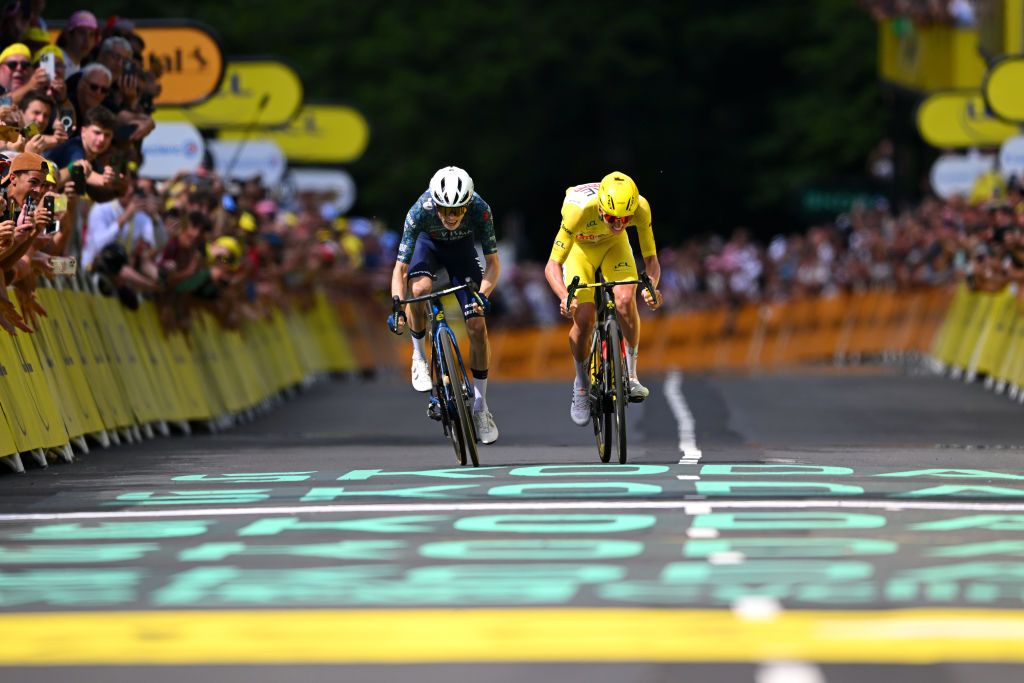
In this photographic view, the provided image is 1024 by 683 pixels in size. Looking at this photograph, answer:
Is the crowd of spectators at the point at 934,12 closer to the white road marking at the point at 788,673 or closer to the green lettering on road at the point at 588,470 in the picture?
the green lettering on road at the point at 588,470

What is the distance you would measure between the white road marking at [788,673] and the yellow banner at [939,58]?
3927 cm

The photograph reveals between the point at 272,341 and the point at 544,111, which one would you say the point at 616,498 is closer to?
the point at 272,341

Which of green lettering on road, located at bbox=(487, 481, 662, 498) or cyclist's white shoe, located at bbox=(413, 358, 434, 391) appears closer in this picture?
green lettering on road, located at bbox=(487, 481, 662, 498)

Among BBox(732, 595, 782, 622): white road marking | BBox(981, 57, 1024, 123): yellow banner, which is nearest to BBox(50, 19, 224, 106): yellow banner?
BBox(981, 57, 1024, 123): yellow banner

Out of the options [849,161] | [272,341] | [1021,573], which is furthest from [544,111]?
[1021,573]

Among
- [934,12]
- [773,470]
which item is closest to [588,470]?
[773,470]

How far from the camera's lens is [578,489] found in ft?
43.4

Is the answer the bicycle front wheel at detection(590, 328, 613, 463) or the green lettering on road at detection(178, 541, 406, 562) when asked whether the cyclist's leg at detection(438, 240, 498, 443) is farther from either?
the green lettering on road at detection(178, 541, 406, 562)

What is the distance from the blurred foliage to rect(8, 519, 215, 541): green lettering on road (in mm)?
52915

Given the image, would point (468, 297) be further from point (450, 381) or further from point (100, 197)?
point (100, 197)

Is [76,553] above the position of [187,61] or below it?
below

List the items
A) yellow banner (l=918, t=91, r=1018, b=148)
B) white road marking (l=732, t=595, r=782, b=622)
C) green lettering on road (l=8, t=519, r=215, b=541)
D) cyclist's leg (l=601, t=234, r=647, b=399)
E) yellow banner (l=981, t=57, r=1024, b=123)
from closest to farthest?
white road marking (l=732, t=595, r=782, b=622) → green lettering on road (l=8, t=519, r=215, b=541) → cyclist's leg (l=601, t=234, r=647, b=399) → yellow banner (l=981, t=57, r=1024, b=123) → yellow banner (l=918, t=91, r=1018, b=148)

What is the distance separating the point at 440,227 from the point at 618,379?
1508 mm

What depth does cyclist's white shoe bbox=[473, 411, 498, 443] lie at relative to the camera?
1541 centimetres
